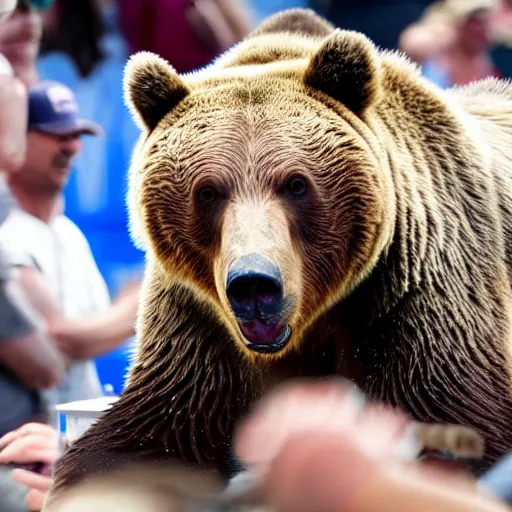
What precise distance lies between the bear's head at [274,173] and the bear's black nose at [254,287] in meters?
0.05

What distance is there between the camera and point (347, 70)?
1519 mm

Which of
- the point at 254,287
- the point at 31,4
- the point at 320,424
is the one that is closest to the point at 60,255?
the point at 31,4

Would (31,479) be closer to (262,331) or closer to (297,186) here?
(262,331)

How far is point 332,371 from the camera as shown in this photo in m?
1.61

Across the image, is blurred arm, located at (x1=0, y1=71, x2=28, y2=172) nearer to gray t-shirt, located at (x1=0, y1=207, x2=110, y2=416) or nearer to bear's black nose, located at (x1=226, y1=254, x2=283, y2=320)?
gray t-shirt, located at (x1=0, y1=207, x2=110, y2=416)

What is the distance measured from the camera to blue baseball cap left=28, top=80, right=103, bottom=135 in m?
1.82

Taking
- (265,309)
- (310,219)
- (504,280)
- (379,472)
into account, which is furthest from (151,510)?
(504,280)

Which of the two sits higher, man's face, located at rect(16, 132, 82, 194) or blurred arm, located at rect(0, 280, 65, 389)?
man's face, located at rect(16, 132, 82, 194)

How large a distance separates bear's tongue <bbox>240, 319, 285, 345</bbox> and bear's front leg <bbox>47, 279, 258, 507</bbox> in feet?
0.84

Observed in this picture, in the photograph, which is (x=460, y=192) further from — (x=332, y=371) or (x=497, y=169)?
(x=332, y=371)

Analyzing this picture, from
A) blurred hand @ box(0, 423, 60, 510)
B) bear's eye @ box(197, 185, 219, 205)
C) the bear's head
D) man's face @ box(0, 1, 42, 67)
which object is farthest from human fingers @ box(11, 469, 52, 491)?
man's face @ box(0, 1, 42, 67)

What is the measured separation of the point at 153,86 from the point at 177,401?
0.53 m

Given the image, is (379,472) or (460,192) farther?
(460,192)

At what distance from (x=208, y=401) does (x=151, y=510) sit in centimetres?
74
